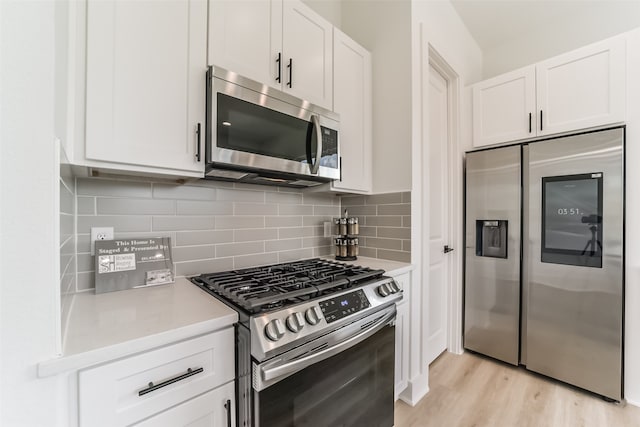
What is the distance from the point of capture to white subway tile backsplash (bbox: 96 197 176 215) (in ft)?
3.84

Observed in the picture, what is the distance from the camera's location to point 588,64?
1891 mm

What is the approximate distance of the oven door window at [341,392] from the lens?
0.88m

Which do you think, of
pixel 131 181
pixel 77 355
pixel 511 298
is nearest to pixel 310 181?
pixel 131 181

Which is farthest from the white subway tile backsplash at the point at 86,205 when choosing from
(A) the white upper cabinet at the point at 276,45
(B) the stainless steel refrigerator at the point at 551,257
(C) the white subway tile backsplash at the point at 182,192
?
(B) the stainless steel refrigerator at the point at 551,257

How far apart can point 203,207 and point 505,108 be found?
8.19 feet

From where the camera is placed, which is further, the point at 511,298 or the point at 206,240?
the point at 511,298

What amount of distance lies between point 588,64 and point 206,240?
2.81m

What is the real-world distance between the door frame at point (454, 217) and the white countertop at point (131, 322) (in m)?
2.11

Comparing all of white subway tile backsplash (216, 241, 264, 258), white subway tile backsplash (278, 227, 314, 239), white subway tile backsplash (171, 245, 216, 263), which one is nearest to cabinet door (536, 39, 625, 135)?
white subway tile backsplash (278, 227, 314, 239)

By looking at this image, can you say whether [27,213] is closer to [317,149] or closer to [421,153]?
[317,149]

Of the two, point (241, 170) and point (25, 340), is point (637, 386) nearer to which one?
point (241, 170)

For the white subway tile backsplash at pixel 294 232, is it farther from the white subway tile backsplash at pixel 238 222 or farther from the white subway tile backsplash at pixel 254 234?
the white subway tile backsplash at pixel 238 222

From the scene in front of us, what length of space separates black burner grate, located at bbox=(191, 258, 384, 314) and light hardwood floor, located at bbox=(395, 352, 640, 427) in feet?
3.39

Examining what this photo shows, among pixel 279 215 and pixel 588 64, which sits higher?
pixel 588 64
